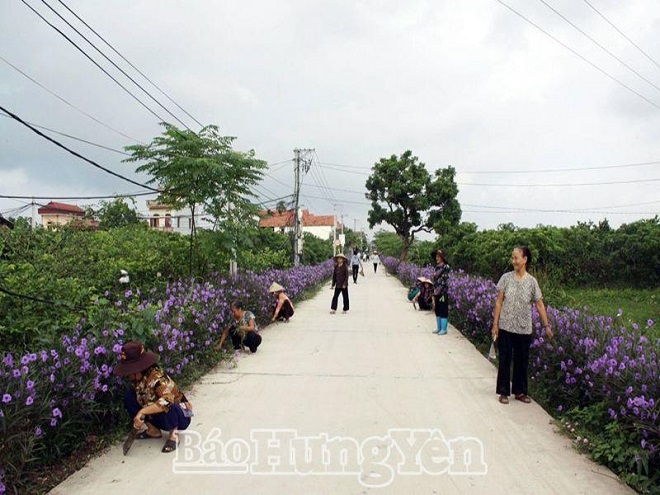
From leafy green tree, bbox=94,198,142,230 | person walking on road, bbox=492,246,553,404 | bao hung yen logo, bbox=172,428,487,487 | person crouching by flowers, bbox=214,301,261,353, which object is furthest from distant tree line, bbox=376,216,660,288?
leafy green tree, bbox=94,198,142,230

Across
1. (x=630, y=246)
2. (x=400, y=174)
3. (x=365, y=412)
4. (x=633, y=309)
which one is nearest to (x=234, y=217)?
(x=365, y=412)

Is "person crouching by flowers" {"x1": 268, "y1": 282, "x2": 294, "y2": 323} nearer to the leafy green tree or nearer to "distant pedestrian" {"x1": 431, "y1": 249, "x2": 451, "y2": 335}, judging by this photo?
"distant pedestrian" {"x1": 431, "y1": 249, "x2": 451, "y2": 335}

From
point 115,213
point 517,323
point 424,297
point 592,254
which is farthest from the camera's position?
point 115,213

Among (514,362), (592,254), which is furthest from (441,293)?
(592,254)

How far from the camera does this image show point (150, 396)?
3750 millimetres

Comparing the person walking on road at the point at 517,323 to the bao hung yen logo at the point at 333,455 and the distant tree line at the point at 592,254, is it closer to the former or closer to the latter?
the bao hung yen logo at the point at 333,455

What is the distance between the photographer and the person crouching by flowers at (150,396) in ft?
11.9

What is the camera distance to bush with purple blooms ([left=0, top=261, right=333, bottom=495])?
2.92 meters

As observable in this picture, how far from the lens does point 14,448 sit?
115 inches

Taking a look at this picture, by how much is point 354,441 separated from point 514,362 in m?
2.01

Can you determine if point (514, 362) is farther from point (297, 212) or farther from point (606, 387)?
point (297, 212)

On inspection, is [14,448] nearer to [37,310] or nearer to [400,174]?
[37,310]

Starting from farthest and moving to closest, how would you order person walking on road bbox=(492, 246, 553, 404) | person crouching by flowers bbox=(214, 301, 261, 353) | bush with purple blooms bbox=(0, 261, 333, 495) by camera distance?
person crouching by flowers bbox=(214, 301, 261, 353)
person walking on road bbox=(492, 246, 553, 404)
bush with purple blooms bbox=(0, 261, 333, 495)

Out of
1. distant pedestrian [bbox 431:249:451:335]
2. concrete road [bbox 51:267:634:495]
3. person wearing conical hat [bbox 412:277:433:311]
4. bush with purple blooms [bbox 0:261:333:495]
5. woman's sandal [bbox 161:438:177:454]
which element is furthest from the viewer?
person wearing conical hat [bbox 412:277:433:311]
